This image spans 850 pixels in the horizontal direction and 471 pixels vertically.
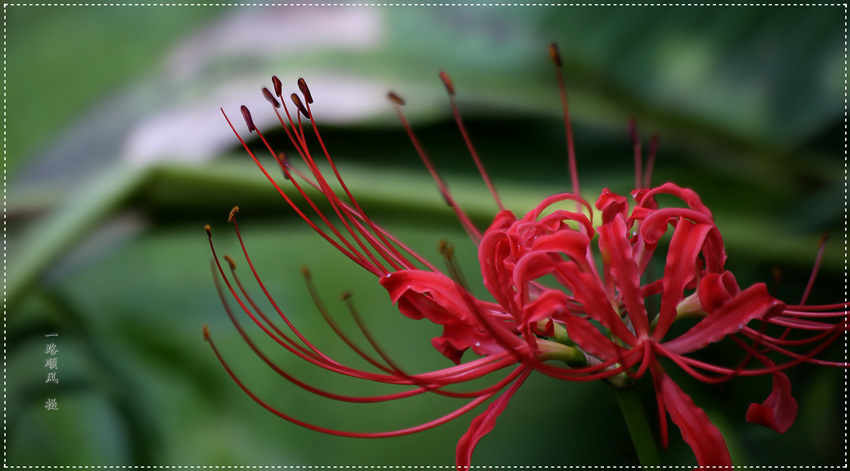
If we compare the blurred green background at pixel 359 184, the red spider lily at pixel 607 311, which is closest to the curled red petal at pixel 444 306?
the red spider lily at pixel 607 311

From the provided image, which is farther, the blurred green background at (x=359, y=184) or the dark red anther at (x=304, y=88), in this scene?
the blurred green background at (x=359, y=184)

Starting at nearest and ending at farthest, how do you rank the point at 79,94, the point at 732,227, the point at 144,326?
the point at 732,227 < the point at 144,326 < the point at 79,94

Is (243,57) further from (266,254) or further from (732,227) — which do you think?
(732,227)

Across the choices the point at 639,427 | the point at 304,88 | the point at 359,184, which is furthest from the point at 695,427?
the point at 359,184

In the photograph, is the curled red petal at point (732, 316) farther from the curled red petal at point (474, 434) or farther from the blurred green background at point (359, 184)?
the blurred green background at point (359, 184)

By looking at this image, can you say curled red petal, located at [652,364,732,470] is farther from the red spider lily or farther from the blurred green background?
the blurred green background

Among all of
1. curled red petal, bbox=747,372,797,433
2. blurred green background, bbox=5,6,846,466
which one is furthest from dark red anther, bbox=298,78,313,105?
blurred green background, bbox=5,6,846,466

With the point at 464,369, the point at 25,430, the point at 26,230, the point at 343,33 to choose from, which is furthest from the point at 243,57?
the point at 464,369
